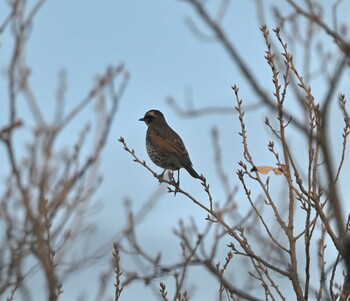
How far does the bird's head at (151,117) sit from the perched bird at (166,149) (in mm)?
288

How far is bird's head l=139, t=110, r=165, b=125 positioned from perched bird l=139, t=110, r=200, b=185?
288 mm

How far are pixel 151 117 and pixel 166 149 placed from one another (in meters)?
1.43

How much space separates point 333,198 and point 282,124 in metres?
2.28

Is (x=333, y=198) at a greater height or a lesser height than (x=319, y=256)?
lesser

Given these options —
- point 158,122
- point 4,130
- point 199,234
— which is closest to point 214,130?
→ point 158,122

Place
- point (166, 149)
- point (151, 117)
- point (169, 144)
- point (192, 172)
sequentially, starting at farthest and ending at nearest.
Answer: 1. point (151, 117)
2. point (169, 144)
3. point (166, 149)
4. point (192, 172)

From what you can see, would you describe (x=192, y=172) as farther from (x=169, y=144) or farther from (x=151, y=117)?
(x=151, y=117)

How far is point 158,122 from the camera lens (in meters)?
9.17

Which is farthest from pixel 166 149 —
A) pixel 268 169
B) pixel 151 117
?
pixel 268 169

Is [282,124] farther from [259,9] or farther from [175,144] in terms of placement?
[175,144]

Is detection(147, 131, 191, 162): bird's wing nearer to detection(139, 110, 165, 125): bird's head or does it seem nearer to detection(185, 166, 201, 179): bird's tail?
detection(185, 166, 201, 179): bird's tail

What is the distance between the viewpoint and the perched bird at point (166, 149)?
772 cm

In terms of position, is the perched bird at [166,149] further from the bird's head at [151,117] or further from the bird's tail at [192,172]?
the bird's head at [151,117]

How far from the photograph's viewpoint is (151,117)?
369 inches
